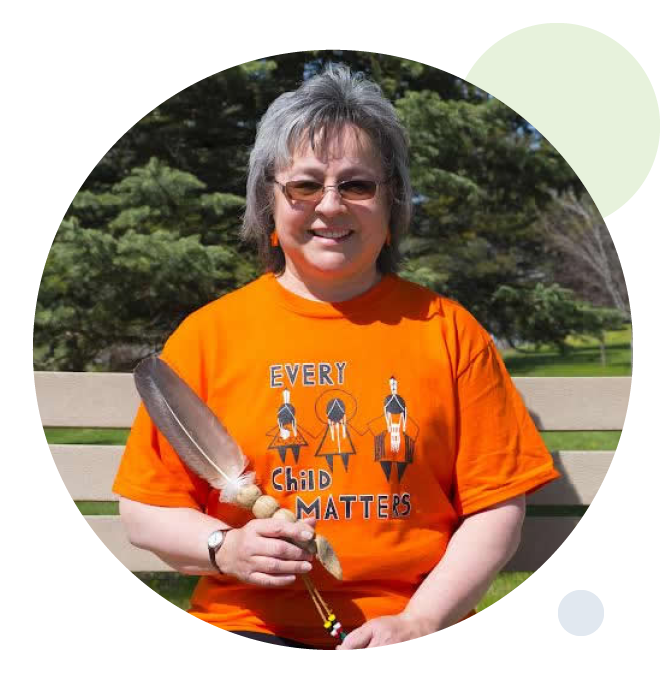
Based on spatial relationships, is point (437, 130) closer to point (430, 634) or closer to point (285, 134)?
point (285, 134)

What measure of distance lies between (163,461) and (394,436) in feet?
1.73

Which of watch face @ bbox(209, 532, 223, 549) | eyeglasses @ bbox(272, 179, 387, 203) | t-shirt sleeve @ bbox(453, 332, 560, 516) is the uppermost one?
eyeglasses @ bbox(272, 179, 387, 203)

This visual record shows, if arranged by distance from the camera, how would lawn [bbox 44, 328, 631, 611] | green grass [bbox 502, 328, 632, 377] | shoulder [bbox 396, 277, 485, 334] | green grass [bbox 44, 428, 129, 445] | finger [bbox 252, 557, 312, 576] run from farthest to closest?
1. green grass [bbox 502, 328, 632, 377]
2. lawn [bbox 44, 328, 631, 611]
3. green grass [bbox 44, 428, 129, 445]
4. shoulder [bbox 396, 277, 485, 334]
5. finger [bbox 252, 557, 312, 576]

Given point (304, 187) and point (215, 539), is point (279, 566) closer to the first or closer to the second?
point (215, 539)

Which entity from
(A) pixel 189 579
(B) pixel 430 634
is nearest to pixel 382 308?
(B) pixel 430 634

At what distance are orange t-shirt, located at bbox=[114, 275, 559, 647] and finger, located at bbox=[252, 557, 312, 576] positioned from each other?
10 centimetres

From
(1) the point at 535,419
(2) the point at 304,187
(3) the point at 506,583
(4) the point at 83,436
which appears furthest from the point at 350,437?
(4) the point at 83,436

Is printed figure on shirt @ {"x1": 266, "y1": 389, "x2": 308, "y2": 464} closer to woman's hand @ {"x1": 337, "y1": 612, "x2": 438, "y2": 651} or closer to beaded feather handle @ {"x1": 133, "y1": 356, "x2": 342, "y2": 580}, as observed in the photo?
beaded feather handle @ {"x1": 133, "y1": 356, "x2": 342, "y2": 580}

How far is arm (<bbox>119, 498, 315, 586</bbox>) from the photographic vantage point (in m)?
1.84

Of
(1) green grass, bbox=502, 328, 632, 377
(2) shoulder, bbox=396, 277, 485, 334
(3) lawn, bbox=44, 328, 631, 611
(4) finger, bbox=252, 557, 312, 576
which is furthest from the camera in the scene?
(1) green grass, bbox=502, 328, 632, 377

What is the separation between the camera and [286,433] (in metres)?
1.96

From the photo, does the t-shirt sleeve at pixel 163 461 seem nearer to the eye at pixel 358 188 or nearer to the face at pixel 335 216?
→ the face at pixel 335 216

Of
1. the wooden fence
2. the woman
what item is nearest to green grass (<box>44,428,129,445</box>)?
the wooden fence

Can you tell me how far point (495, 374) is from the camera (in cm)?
202
